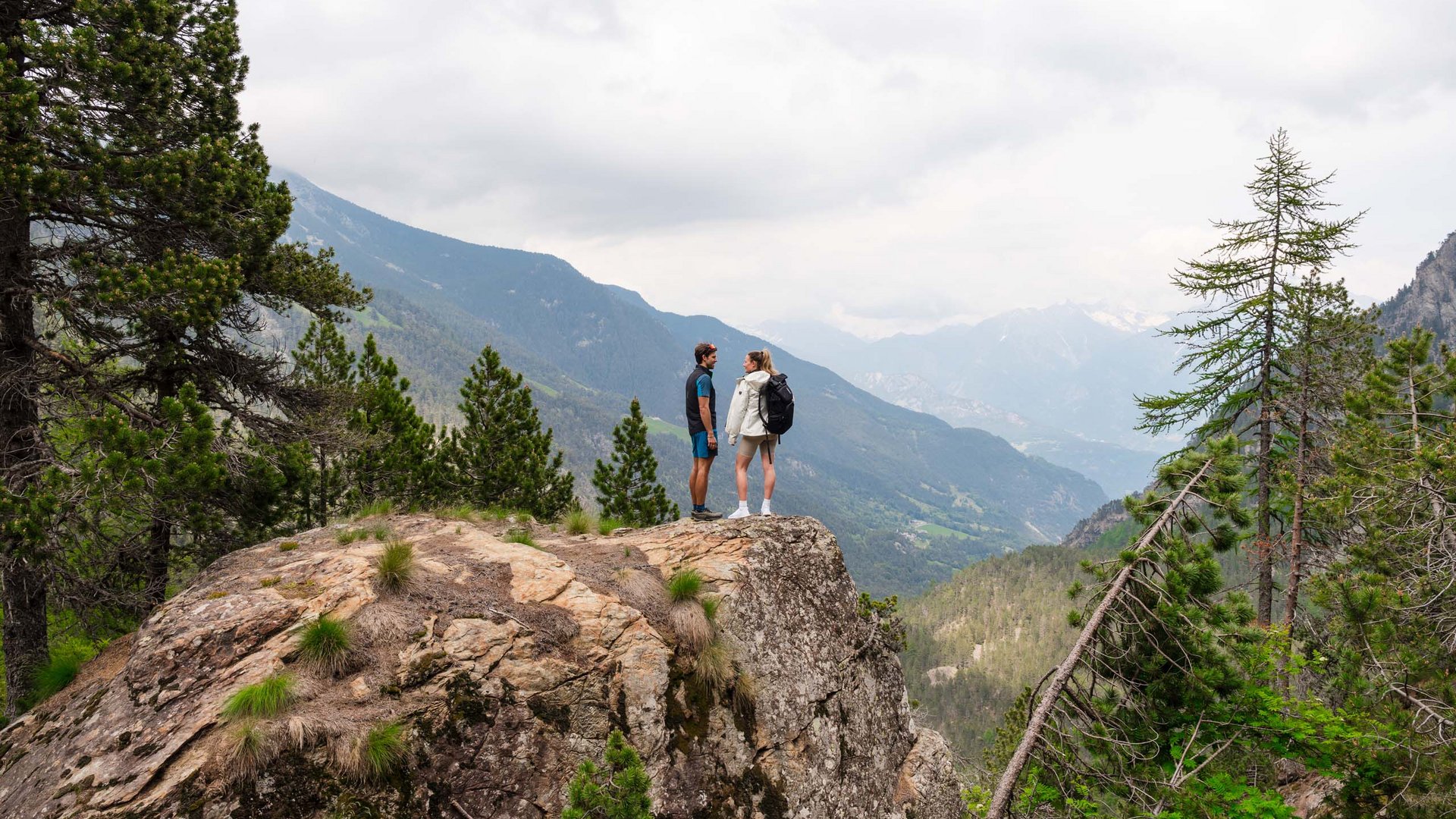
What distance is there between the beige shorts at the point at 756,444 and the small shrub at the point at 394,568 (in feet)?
17.7

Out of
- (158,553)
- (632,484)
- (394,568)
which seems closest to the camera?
(394,568)

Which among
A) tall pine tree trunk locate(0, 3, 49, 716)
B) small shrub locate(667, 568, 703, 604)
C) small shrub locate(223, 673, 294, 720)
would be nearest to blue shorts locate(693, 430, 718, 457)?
small shrub locate(667, 568, 703, 604)

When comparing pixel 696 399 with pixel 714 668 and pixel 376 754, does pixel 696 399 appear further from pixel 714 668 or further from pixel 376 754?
pixel 376 754

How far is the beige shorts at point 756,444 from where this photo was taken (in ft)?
38.0

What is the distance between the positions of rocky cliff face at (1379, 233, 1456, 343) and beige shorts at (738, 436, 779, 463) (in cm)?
23415

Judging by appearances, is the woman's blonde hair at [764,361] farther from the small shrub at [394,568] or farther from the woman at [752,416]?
the small shrub at [394,568]

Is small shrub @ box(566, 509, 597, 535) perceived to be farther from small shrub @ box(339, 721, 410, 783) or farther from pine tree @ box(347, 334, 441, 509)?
pine tree @ box(347, 334, 441, 509)

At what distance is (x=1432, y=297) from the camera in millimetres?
183625

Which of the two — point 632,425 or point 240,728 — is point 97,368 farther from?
point 632,425

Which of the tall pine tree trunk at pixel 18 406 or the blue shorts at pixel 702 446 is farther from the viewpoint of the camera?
the blue shorts at pixel 702 446

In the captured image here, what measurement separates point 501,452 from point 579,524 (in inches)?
464

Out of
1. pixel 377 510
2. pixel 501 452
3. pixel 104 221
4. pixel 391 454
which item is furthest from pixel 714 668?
pixel 501 452

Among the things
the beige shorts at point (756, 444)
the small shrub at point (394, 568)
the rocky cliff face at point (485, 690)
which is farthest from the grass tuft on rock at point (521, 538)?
the beige shorts at point (756, 444)

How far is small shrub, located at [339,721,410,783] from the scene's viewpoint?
6.48 meters
